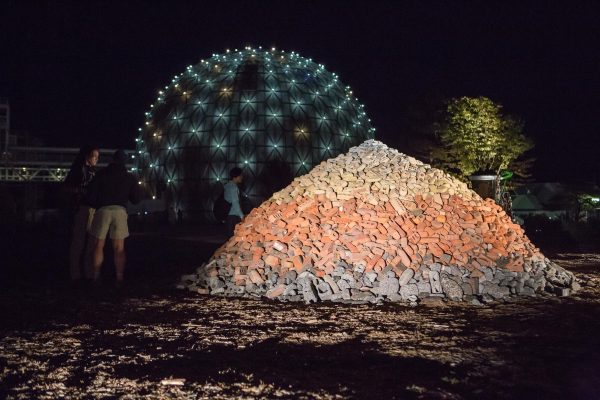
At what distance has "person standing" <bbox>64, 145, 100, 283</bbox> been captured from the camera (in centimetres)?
984

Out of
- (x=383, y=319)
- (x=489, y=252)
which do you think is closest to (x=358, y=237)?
(x=489, y=252)

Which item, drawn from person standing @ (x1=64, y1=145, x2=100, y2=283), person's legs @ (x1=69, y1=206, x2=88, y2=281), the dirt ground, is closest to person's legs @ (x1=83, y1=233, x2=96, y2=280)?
person standing @ (x1=64, y1=145, x2=100, y2=283)

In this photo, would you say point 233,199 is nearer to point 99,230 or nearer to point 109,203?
point 109,203

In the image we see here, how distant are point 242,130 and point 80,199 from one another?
92.7ft

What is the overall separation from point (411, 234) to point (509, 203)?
19230 millimetres

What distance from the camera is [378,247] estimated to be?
9.45 meters

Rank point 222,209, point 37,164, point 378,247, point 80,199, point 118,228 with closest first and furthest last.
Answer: point 378,247, point 118,228, point 80,199, point 222,209, point 37,164

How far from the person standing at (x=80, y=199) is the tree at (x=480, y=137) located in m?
26.5

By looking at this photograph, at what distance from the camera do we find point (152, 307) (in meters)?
7.94

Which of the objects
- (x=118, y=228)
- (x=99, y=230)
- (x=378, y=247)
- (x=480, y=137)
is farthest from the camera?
(x=480, y=137)

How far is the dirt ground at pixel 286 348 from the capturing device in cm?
428

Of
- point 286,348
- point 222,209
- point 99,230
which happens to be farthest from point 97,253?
point 286,348

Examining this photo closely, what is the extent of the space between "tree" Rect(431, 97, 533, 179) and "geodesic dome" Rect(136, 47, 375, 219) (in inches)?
298

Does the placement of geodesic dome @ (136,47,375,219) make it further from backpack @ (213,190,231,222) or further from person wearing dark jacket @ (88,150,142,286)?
person wearing dark jacket @ (88,150,142,286)
